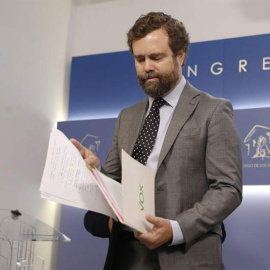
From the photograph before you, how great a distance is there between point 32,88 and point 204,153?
7.82 ft

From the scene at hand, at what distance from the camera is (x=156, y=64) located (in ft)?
5.52

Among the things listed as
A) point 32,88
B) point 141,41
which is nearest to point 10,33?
point 32,88

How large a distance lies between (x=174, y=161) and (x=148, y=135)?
175mm

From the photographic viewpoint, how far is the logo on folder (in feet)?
10.4

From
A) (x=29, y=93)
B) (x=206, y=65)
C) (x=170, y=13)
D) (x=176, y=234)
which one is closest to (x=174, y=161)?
(x=176, y=234)

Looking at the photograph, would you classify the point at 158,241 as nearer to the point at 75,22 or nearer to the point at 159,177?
the point at 159,177

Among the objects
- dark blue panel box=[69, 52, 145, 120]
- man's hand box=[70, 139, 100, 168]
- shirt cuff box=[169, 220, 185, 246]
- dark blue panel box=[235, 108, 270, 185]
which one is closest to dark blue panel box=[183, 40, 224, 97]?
dark blue panel box=[235, 108, 270, 185]

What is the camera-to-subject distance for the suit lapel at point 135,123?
66.6 inches

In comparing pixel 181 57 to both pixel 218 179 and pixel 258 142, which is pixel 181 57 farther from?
pixel 258 142

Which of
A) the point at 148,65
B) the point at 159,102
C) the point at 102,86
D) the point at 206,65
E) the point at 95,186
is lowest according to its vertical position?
the point at 95,186

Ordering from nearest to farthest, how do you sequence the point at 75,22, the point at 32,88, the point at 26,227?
the point at 26,227, the point at 32,88, the point at 75,22

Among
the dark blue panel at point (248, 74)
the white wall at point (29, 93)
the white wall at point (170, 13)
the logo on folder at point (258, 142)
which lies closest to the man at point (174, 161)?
the logo on folder at point (258, 142)

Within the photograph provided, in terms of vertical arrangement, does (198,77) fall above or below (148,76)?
above

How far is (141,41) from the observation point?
5.59 feet
